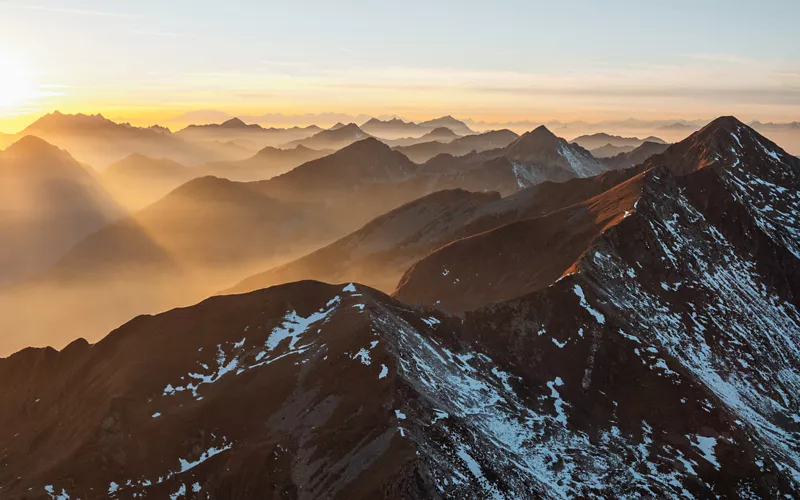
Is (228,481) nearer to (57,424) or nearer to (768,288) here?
(57,424)

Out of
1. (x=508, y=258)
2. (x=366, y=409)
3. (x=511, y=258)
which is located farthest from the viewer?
(x=508, y=258)

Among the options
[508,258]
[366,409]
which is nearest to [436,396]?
[366,409]

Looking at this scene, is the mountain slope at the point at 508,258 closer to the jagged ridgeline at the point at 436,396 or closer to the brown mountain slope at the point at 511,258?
the brown mountain slope at the point at 511,258

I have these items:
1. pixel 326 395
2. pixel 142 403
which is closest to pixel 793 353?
pixel 326 395

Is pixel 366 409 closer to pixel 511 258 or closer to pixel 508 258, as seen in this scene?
pixel 511 258

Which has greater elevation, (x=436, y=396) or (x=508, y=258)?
(x=436, y=396)

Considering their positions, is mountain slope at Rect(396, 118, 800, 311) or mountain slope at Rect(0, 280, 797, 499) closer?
mountain slope at Rect(0, 280, 797, 499)

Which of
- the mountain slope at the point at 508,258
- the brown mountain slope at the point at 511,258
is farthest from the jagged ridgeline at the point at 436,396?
the mountain slope at the point at 508,258

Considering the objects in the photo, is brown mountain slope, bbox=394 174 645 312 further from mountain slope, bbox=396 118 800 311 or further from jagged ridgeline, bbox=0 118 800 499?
jagged ridgeline, bbox=0 118 800 499

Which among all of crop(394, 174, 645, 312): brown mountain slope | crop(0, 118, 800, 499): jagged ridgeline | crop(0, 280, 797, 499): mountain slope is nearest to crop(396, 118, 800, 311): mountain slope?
crop(394, 174, 645, 312): brown mountain slope
